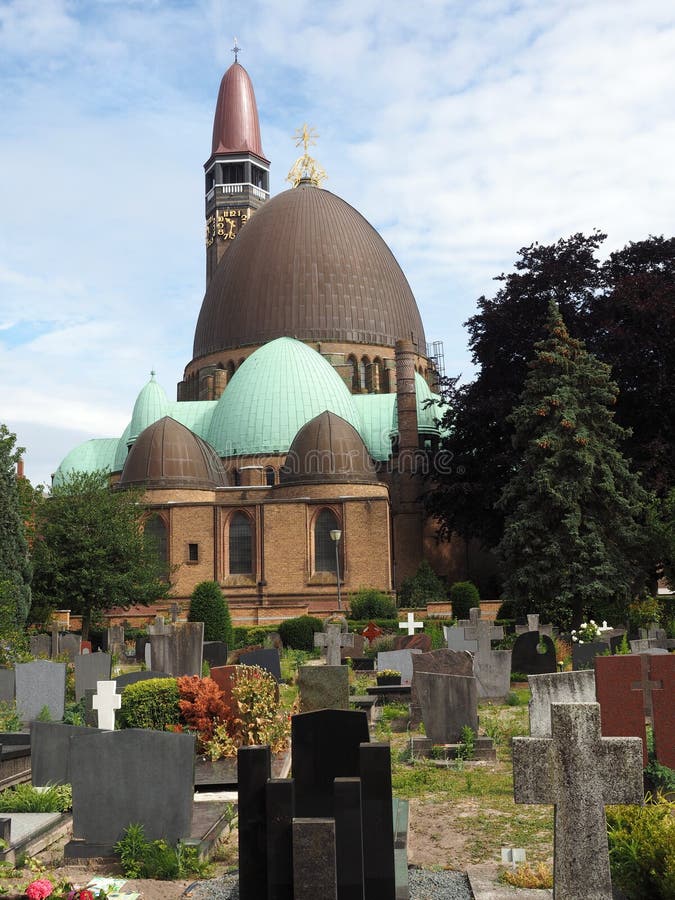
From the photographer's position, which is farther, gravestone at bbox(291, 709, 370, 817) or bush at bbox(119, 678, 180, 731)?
bush at bbox(119, 678, 180, 731)

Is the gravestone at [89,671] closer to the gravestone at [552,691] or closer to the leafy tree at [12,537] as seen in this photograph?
the leafy tree at [12,537]

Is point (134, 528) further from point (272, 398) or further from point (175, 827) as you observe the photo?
point (175, 827)

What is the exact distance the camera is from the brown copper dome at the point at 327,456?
43.9 m

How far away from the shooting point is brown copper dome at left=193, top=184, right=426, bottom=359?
58.5 metres

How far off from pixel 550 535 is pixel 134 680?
16593mm

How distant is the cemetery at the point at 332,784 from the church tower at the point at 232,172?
Result: 59.2 meters

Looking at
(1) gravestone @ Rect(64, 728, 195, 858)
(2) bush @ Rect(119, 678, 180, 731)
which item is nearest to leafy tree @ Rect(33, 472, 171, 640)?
(2) bush @ Rect(119, 678, 180, 731)

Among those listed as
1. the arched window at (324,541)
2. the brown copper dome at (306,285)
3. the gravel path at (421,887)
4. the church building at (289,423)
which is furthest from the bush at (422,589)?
the gravel path at (421,887)

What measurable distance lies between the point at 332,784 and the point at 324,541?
117 feet

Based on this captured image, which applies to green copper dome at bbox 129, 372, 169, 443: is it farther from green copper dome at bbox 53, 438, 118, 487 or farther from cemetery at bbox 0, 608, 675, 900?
cemetery at bbox 0, 608, 675, 900

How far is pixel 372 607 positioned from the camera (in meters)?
37.2

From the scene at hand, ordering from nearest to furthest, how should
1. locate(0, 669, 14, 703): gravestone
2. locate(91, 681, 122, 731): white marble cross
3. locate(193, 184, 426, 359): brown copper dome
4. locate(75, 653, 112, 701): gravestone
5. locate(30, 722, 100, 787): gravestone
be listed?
locate(30, 722, 100, 787): gravestone, locate(91, 681, 122, 731): white marble cross, locate(0, 669, 14, 703): gravestone, locate(75, 653, 112, 701): gravestone, locate(193, 184, 426, 359): brown copper dome

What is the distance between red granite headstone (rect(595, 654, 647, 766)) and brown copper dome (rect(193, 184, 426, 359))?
4922 cm

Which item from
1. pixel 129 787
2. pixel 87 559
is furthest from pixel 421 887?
pixel 87 559
